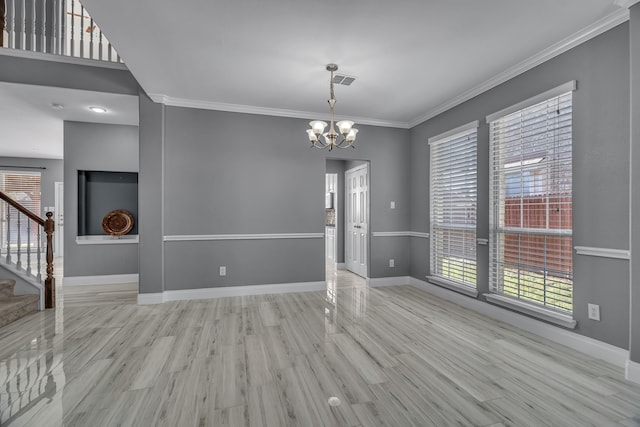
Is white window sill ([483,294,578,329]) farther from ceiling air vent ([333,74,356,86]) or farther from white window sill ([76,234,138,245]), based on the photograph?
white window sill ([76,234,138,245])

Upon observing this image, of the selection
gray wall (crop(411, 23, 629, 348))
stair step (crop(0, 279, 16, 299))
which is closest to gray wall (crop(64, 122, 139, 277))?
stair step (crop(0, 279, 16, 299))

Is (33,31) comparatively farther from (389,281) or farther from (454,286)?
(454,286)

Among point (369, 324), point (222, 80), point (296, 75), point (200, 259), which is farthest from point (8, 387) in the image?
point (296, 75)

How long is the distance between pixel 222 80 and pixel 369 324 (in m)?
3.28

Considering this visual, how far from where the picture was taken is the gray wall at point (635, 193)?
2.12 m

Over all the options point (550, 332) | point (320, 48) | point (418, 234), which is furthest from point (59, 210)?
point (550, 332)

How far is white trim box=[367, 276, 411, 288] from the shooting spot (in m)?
5.05

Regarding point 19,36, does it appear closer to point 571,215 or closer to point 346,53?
point 346,53

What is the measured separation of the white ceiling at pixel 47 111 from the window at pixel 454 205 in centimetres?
443

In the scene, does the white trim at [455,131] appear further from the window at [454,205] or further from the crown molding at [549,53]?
the crown molding at [549,53]

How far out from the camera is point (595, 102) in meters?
2.55

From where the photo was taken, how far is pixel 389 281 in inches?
202

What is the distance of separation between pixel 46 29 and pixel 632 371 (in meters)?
6.82

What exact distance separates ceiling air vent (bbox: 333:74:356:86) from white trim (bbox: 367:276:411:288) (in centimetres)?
309
